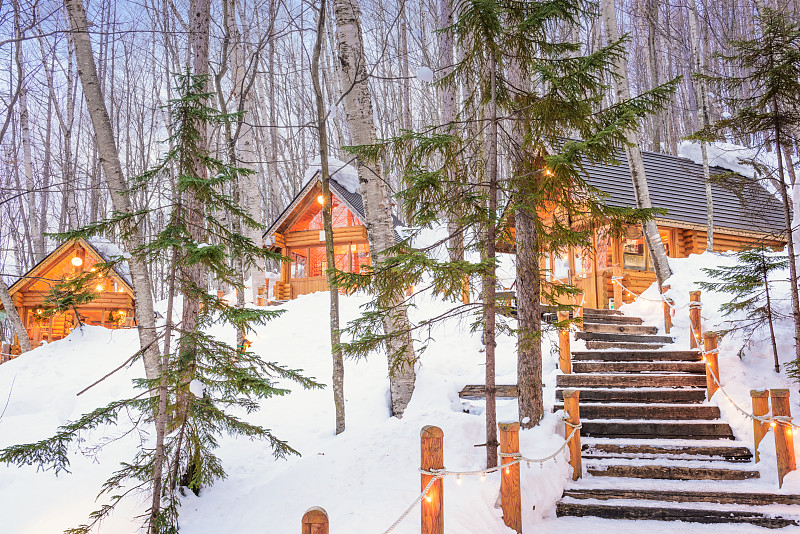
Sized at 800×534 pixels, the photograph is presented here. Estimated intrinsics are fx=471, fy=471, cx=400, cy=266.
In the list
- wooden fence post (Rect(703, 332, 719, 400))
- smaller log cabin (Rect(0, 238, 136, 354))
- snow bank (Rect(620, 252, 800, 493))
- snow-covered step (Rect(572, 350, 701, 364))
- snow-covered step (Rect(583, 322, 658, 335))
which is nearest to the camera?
snow bank (Rect(620, 252, 800, 493))

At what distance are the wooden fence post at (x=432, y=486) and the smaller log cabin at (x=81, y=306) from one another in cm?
1862

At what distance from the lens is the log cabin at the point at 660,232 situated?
12914 millimetres

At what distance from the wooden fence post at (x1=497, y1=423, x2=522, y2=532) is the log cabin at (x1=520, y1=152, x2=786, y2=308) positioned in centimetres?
814

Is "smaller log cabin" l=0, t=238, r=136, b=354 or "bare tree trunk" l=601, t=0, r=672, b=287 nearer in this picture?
"bare tree trunk" l=601, t=0, r=672, b=287

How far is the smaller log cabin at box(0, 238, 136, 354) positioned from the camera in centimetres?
1911

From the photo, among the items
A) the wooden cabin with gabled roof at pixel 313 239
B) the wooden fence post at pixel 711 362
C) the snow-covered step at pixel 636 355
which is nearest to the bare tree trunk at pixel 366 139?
the snow-covered step at pixel 636 355

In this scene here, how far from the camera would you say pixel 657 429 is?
6.64 m

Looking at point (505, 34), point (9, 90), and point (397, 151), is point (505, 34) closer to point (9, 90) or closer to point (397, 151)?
point (397, 151)

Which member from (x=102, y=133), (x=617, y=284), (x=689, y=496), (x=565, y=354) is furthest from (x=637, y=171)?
(x=102, y=133)

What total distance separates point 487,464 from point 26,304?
23580 mm

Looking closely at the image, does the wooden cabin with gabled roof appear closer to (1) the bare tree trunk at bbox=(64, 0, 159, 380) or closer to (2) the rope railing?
(1) the bare tree trunk at bbox=(64, 0, 159, 380)

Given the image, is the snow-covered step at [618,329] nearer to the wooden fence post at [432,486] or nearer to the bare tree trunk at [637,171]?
the bare tree trunk at [637,171]

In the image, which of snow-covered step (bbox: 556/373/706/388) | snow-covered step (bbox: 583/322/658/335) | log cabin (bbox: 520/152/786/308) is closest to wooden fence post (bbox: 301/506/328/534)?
snow-covered step (bbox: 556/373/706/388)

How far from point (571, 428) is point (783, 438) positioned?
226cm
